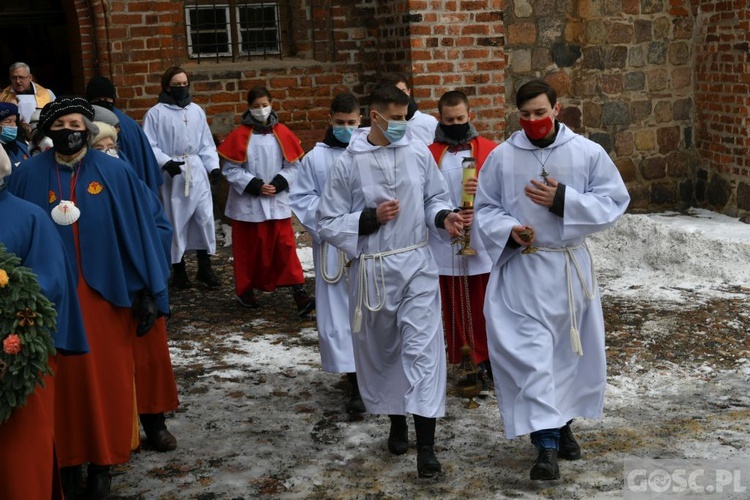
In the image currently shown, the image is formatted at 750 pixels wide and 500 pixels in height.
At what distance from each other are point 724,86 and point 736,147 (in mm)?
650

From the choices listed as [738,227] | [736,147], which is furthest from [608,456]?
[736,147]

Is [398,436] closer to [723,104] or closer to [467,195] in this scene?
[467,195]

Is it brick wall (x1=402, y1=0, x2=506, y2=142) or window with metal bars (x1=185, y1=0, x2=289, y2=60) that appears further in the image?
window with metal bars (x1=185, y1=0, x2=289, y2=60)

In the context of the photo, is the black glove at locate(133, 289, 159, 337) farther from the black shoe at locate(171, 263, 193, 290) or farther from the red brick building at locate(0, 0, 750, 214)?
the red brick building at locate(0, 0, 750, 214)

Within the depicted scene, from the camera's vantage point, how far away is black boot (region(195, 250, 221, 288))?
10219 millimetres

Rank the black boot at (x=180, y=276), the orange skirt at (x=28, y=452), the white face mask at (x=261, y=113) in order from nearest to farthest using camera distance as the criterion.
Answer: the orange skirt at (x=28, y=452)
the white face mask at (x=261, y=113)
the black boot at (x=180, y=276)

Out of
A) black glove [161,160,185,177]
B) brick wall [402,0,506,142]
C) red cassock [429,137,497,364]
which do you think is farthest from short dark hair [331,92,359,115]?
brick wall [402,0,506,142]

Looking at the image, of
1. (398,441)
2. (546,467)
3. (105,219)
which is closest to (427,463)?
(398,441)

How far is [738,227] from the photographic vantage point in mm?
11094

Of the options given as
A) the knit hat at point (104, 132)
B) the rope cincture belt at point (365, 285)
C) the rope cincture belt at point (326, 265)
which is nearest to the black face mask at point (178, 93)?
the rope cincture belt at point (326, 265)

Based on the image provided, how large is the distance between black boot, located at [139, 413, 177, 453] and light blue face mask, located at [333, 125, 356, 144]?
2.12 meters

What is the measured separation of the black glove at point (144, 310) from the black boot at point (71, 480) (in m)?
0.70

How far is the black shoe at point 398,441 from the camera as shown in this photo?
5957 millimetres

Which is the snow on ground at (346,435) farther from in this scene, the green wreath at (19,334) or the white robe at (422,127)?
the white robe at (422,127)
